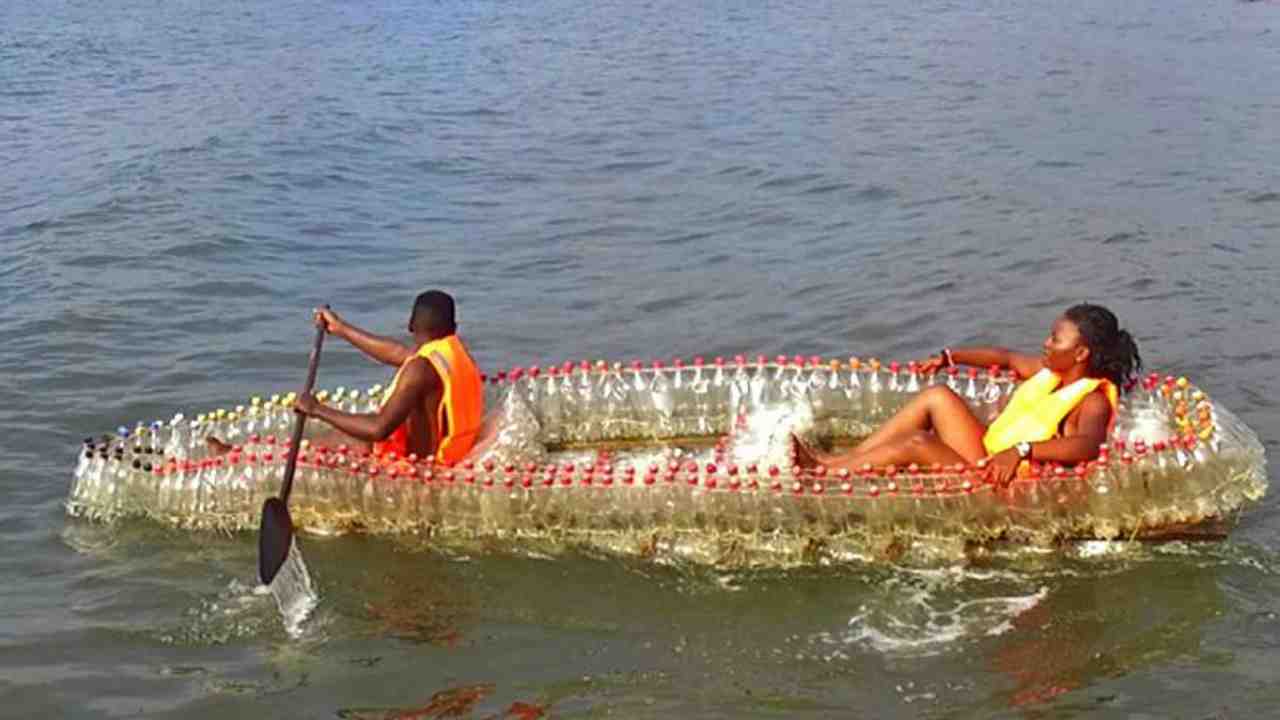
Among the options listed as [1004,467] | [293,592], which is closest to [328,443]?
[293,592]

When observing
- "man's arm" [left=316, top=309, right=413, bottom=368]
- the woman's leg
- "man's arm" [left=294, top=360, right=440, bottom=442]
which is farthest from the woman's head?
"man's arm" [left=316, top=309, right=413, bottom=368]

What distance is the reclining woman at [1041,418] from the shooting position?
7.38 metres

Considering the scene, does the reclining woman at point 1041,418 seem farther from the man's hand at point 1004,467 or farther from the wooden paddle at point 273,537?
the wooden paddle at point 273,537

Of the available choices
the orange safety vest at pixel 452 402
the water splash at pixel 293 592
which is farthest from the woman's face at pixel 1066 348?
the water splash at pixel 293 592

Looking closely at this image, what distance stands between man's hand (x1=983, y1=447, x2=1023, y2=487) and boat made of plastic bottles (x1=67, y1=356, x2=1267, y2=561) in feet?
0.15

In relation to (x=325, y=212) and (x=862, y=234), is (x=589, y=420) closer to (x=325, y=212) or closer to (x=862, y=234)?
(x=862, y=234)

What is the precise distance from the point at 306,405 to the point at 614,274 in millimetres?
6308

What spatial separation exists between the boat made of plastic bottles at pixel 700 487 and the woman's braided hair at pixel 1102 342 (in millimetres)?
391

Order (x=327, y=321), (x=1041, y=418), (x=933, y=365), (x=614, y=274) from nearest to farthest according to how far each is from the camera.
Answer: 1. (x=1041, y=418)
2. (x=327, y=321)
3. (x=933, y=365)
4. (x=614, y=274)

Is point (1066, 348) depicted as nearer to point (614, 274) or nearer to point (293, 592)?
point (293, 592)

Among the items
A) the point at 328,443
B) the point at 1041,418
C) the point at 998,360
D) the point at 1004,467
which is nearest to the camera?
the point at 1004,467

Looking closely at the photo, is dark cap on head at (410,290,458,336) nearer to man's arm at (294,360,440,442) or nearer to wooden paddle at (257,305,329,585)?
man's arm at (294,360,440,442)

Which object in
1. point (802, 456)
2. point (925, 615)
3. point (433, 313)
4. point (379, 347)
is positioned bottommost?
point (925, 615)

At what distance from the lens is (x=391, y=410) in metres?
7.63
